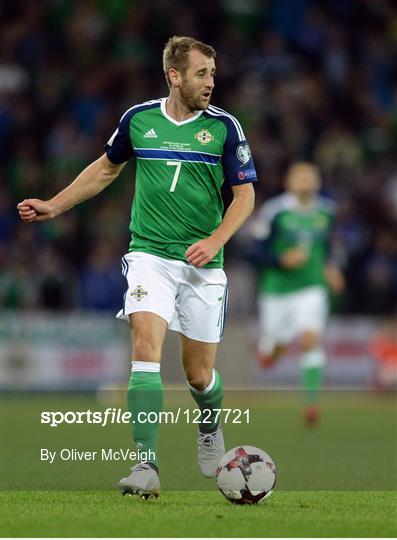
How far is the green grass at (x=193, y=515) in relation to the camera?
543 cm

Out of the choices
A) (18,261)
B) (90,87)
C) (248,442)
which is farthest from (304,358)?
(90,87)

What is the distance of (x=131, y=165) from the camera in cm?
1895

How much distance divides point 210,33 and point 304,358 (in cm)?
875

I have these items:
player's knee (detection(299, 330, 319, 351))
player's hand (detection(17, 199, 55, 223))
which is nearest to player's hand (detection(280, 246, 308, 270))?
player's knee (detection(299, 330, 319, 351))

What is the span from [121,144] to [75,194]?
0.38 metres

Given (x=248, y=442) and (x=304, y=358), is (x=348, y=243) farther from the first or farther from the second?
(x=248, y=442)

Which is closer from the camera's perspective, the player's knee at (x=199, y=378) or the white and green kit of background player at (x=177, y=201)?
the white and green kit of background player at (x=177, y=201)

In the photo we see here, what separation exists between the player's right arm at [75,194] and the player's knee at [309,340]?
→ 19.0 ft

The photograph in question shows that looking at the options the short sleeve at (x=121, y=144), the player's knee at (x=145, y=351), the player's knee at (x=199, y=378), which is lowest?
the player's knee at (x=199, y=378)

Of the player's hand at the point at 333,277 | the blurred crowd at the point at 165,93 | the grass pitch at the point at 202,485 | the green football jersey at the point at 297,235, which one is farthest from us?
the blurred crowd at the point at 165,93

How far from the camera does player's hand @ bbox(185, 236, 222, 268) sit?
660cm

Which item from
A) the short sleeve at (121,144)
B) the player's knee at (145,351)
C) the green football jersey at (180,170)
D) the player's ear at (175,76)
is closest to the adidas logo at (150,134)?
the green football jersey at (180,170)

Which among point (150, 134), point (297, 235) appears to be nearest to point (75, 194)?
point (150, 134)

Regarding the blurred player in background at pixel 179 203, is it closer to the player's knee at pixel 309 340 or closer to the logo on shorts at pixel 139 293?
the logo on shorts at pixel 139 293
